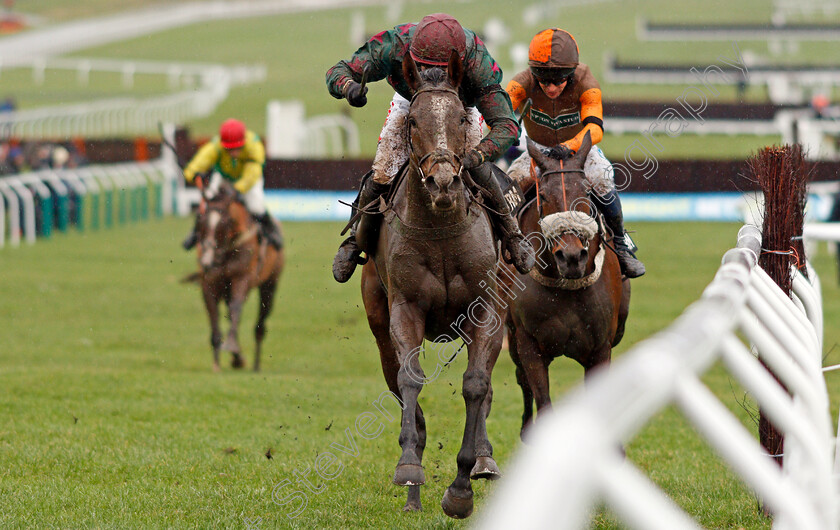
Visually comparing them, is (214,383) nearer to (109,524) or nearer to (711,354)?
(109,524)

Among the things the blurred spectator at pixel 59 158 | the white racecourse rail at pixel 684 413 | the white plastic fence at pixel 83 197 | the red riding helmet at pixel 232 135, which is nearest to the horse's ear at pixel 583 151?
the white racecourse rail at pixel 684 413

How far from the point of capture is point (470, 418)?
4.93 metres

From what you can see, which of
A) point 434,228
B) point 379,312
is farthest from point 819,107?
point 434,228

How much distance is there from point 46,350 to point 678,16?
47443mm

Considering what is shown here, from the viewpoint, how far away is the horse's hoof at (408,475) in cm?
462

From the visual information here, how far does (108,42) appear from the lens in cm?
5322

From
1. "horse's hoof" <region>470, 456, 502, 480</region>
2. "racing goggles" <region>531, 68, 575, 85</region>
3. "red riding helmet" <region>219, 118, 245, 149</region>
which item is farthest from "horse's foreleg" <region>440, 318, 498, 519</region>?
"red riding helmet" <region>219, 118, 245, 149</region>

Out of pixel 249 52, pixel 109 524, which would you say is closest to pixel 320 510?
pixel 109 524

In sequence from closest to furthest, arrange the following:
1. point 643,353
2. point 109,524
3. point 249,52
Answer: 1. point 643,353
2. point 109,524
3. point 249,52

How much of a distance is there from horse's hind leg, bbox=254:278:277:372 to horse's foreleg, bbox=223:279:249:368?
17 cm

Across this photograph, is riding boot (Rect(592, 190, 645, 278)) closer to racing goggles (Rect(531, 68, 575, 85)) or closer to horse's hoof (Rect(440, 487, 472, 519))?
racing goggles (Rect(531, 68, 575, 85))

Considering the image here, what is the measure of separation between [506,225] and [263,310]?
5405 mm

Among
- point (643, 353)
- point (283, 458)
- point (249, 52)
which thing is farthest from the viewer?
point (249, 52)

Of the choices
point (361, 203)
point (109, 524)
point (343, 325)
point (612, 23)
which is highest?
point (612, 23)
